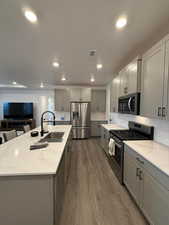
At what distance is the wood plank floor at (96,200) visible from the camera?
1.55m

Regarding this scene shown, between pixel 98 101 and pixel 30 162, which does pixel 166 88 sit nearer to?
pixel 30 162

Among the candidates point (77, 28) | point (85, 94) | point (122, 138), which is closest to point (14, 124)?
point (85, 94)

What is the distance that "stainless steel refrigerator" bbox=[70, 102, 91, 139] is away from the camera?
5348 millimetres

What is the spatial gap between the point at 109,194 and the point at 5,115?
21.5 ft

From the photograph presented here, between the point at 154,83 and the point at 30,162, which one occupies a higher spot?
the point at 154,83

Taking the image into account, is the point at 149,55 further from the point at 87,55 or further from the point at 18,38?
the point at 18,38

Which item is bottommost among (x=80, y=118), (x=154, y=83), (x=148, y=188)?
(x=148, y=188)

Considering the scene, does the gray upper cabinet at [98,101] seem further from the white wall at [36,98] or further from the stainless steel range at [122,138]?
the stainless steel range at [122,138]

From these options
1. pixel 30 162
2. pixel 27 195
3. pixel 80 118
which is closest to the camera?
pixel 27 195

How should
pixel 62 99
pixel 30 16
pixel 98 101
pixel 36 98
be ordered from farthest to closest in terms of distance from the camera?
pixel 36 98, pixel 98 101, pixel 62 99, pixel 30 16

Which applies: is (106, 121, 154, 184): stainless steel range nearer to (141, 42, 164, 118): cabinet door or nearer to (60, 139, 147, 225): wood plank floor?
(60, 139, 147, 225): wood plank floor

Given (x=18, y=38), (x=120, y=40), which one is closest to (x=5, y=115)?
(x=18, y=38)

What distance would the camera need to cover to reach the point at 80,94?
5434mm

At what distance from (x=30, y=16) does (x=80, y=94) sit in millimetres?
4096
